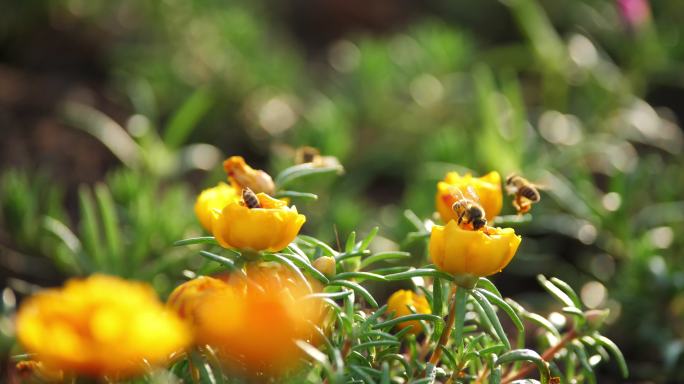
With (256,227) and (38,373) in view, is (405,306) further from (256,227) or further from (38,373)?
(38,373)

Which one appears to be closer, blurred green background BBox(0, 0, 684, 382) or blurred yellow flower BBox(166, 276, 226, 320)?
blurred yellow flower BBox(166, 276, 226, 320)

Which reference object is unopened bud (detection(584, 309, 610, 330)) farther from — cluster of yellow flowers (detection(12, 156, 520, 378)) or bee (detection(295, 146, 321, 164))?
bee (detection(295, 146, 321, 164))

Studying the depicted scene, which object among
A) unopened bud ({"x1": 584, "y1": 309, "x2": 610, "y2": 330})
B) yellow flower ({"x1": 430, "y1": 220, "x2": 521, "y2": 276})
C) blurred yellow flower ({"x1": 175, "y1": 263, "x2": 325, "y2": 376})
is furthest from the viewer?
unopened bud ({"x1": 584, "y1": 309, "x2": 610, "y2": 330})

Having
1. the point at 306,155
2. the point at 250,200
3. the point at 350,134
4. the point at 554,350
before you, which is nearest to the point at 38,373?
the point at 250,200

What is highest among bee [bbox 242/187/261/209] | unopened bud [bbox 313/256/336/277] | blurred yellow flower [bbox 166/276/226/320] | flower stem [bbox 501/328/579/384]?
bee [bbox 242/187/261/209]

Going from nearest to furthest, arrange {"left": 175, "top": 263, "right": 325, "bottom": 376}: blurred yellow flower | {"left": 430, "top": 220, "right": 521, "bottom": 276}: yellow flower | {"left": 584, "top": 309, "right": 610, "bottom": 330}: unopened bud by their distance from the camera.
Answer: {"left": 175, "top": 263, "right": 325, "bottom": 376}: blurred yellow flower → {"left": 430, "top": 220, "right": 521, "bottom": 276}: yellow flower → {"left": 584, "top": 309, "right": 610, "bottom": 330}: unopened bud

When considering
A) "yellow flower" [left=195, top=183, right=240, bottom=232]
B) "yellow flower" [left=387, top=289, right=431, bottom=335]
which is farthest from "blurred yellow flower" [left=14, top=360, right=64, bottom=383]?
"yellow flower" [left=387, top=289, right=431, bottom=335]
